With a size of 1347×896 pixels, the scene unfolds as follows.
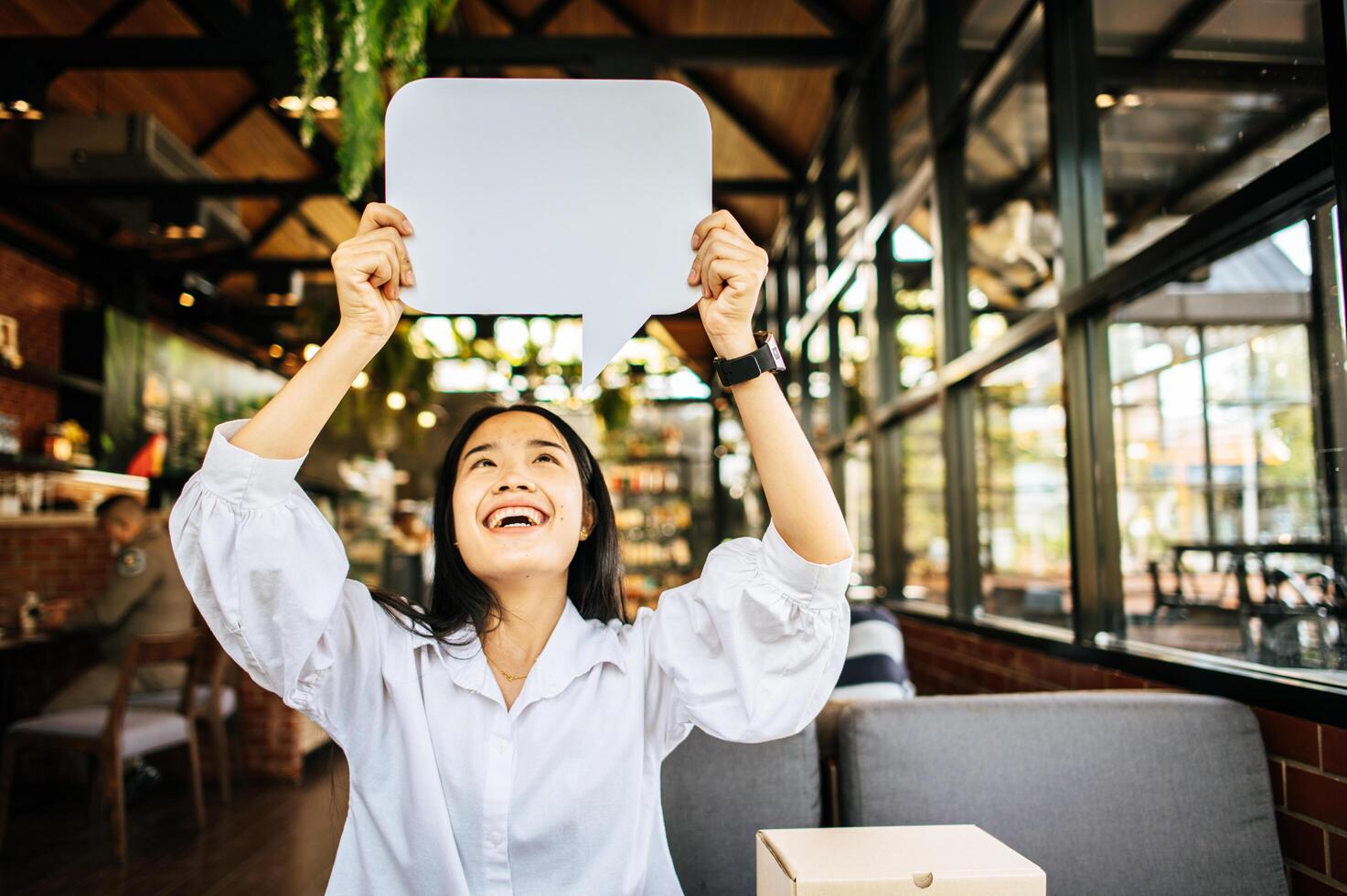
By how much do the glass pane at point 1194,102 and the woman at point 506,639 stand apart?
4.32ft

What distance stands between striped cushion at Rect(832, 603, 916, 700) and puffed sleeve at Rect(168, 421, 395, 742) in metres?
1.61

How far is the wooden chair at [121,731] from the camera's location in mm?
3990

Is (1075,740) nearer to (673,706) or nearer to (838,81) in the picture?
(673,706)

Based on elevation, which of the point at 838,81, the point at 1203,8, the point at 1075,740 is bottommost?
the point at 1075,740

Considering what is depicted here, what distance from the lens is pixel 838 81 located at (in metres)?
6.17

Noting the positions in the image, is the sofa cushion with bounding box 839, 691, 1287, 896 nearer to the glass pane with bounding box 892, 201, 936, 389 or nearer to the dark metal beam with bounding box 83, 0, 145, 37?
the glass pane with bounding box 892, 201, 936, 389

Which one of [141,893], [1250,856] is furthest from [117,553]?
[1250,856]

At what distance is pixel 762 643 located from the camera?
1.38 m

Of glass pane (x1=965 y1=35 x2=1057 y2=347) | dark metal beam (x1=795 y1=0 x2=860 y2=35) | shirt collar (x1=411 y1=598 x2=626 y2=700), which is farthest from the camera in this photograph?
dark metal beam (x1=795 y1=0 x2=860 y2=35)

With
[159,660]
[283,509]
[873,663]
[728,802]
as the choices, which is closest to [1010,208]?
[873,663]

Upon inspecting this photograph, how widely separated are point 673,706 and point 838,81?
5.43 metres

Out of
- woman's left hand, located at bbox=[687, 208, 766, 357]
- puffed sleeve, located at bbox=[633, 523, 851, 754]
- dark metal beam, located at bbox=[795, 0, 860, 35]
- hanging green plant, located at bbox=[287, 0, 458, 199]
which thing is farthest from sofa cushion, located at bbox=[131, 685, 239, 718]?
dark metal beam, located at bbox=[795, 0, 860, 35]

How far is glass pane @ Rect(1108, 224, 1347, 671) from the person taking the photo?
233 centimetres

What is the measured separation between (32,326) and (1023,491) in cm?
736
